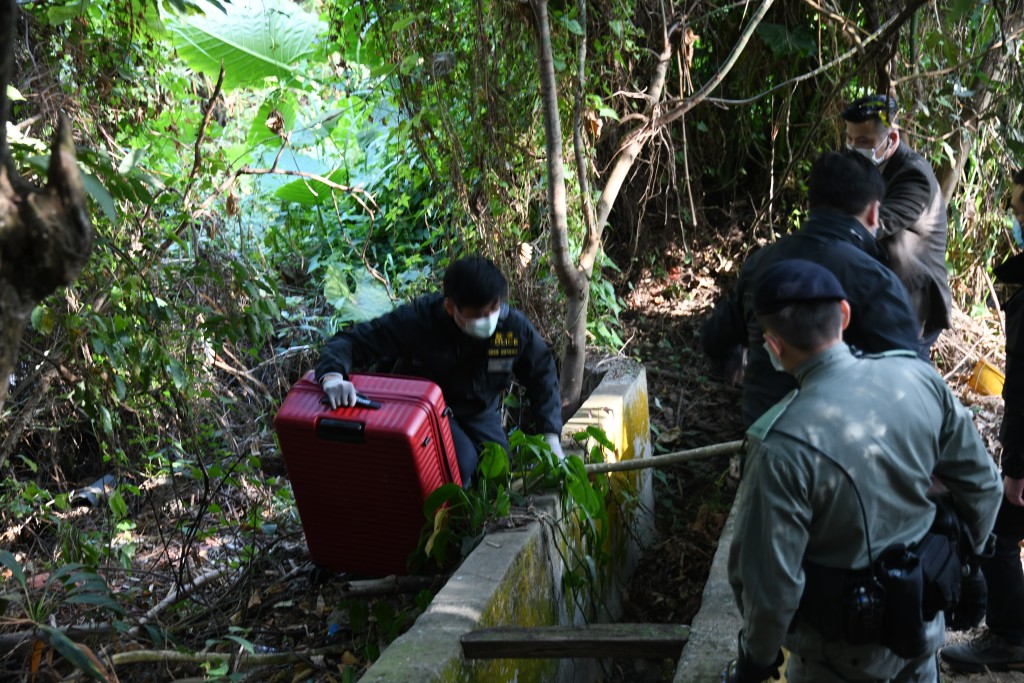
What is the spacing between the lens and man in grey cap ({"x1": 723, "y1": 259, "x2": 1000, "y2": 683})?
2223 mm

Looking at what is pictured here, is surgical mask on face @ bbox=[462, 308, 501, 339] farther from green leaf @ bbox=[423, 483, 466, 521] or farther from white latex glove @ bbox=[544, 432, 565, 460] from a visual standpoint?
green leaf @ bbox=[423, 483, 466, 521]

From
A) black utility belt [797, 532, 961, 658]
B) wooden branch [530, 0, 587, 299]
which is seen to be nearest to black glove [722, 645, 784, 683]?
black utility belt [797, 532, 961, 658]

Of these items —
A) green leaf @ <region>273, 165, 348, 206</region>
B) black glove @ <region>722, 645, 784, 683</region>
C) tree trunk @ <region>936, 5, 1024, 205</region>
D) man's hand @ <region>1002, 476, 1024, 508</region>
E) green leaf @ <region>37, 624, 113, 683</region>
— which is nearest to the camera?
black glove @ <region>722, 645, 784, 683</region>

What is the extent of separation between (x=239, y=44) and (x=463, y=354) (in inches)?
200

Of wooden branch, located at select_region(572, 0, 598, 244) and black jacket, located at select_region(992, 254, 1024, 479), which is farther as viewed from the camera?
wooden branch, located at select_region(572, 0, 598, 244)

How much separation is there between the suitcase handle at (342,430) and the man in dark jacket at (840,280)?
1464 millimetres

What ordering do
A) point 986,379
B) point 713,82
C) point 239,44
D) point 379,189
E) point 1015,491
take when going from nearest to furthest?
point 1015,491 → point 713,82 → point 986,379 → point 239,44 → point 379,189

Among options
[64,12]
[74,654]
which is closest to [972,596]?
[74,654]

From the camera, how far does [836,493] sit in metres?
2.24

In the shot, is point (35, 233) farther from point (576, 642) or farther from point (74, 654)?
point (576, 642)

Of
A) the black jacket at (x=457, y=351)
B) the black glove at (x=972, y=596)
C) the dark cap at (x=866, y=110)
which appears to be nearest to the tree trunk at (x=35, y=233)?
the black glove at (x=972, y=596)

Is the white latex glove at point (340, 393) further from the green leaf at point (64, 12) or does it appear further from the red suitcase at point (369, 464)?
the green leaf at point (64, 12)

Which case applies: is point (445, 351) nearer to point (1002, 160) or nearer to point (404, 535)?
point (404, 535)

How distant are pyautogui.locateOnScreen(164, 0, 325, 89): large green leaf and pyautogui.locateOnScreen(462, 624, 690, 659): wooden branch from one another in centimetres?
622
